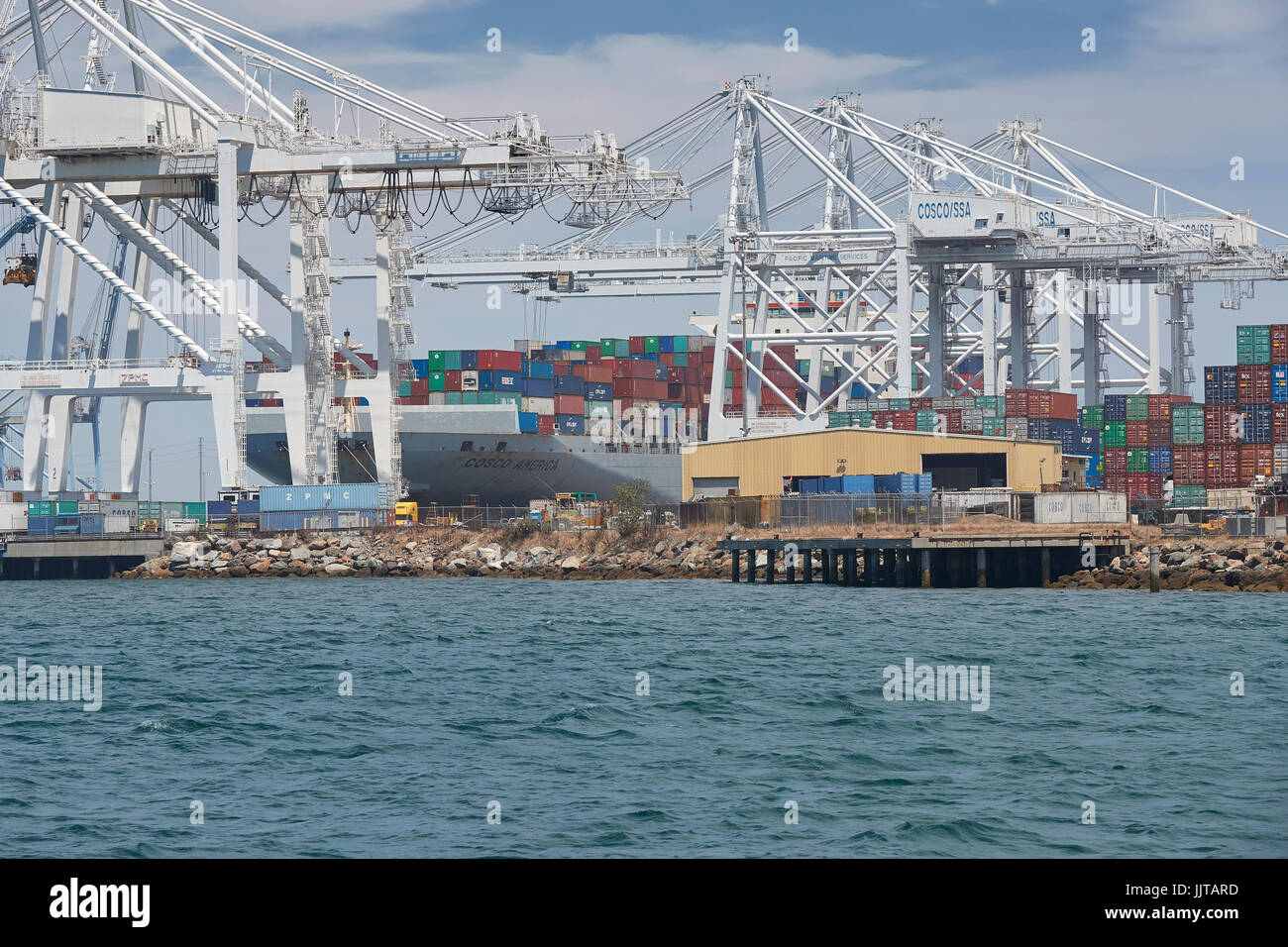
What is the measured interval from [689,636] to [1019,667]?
32.8 feet

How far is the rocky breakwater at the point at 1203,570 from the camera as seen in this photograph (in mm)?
55219

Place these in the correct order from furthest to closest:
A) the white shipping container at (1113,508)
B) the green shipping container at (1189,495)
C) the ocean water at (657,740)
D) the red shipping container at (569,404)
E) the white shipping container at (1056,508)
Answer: the red shipping container at (569,404) < the green shipping container at (1189,495) < the white shipping container at (1113,508) < the white shipping container at (1056,508) < the ocean water at (657,740)

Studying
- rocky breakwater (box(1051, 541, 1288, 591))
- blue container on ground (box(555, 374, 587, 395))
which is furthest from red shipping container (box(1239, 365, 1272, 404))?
blue container on ground (box(555, 374, 587, 395))

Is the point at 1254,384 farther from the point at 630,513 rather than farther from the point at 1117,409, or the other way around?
the point at 630,513

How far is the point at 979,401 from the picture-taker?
76188 mm

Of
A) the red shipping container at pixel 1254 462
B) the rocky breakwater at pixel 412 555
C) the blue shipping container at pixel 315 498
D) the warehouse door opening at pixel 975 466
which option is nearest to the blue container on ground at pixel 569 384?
the blue shipping container at pixel 315 498

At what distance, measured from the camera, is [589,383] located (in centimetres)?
10362

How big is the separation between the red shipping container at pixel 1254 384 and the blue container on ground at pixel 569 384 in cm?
4277

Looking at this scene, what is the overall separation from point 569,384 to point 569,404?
1420 mm

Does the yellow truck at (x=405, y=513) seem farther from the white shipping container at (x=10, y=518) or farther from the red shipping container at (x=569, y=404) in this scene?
the red shipping container at (x=569, y=404)

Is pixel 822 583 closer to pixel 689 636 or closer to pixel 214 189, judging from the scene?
pixel 689 636

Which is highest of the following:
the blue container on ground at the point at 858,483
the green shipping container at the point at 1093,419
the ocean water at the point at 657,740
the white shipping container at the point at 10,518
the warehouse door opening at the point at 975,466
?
the green shipping container at the point at 1093,419

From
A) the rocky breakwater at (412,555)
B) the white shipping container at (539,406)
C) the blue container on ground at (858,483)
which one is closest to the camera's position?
the blue container on ground at (858,483)
